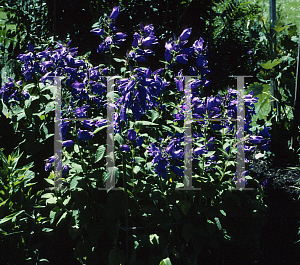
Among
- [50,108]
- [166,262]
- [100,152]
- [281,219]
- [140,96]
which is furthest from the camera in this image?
[281,219]

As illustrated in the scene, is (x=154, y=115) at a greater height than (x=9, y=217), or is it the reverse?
(x=154, y=115)

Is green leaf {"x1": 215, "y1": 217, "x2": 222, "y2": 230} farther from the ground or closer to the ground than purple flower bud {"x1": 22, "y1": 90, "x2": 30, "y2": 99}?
closer to the ground

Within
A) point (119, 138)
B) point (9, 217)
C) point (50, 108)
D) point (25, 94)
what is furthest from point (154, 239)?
point (25, 94)

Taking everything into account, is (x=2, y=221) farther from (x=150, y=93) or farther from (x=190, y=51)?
(x=190, y=51)

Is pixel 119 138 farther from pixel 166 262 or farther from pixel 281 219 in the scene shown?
pixel 281 219

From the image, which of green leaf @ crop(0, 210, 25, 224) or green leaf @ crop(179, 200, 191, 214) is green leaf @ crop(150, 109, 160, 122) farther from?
green leaf @ crop(0, 210, 25, 224)

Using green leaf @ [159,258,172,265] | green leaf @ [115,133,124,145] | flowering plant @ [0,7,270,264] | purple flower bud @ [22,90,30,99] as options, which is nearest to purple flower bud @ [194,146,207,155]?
flowering plant @ [0,7,270,264]

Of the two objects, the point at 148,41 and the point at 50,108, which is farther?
the point at 50,108

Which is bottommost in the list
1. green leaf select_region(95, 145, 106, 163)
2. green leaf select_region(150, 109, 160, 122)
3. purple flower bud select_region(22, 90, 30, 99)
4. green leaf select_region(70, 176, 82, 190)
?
green leaf select_region(70, 176, 82, 190)

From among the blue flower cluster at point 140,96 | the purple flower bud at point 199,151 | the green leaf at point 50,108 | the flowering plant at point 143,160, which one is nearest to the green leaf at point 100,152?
the flowering plant at point 143,160

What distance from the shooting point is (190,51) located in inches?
74.3

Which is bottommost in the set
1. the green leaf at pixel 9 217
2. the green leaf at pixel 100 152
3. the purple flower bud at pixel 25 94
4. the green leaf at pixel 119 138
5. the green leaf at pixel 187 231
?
the green leaf at pixel 187 231

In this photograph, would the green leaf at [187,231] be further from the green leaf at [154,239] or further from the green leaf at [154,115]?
the green leaf at [154,115]

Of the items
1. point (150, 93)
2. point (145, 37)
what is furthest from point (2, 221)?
point (145, 37)
